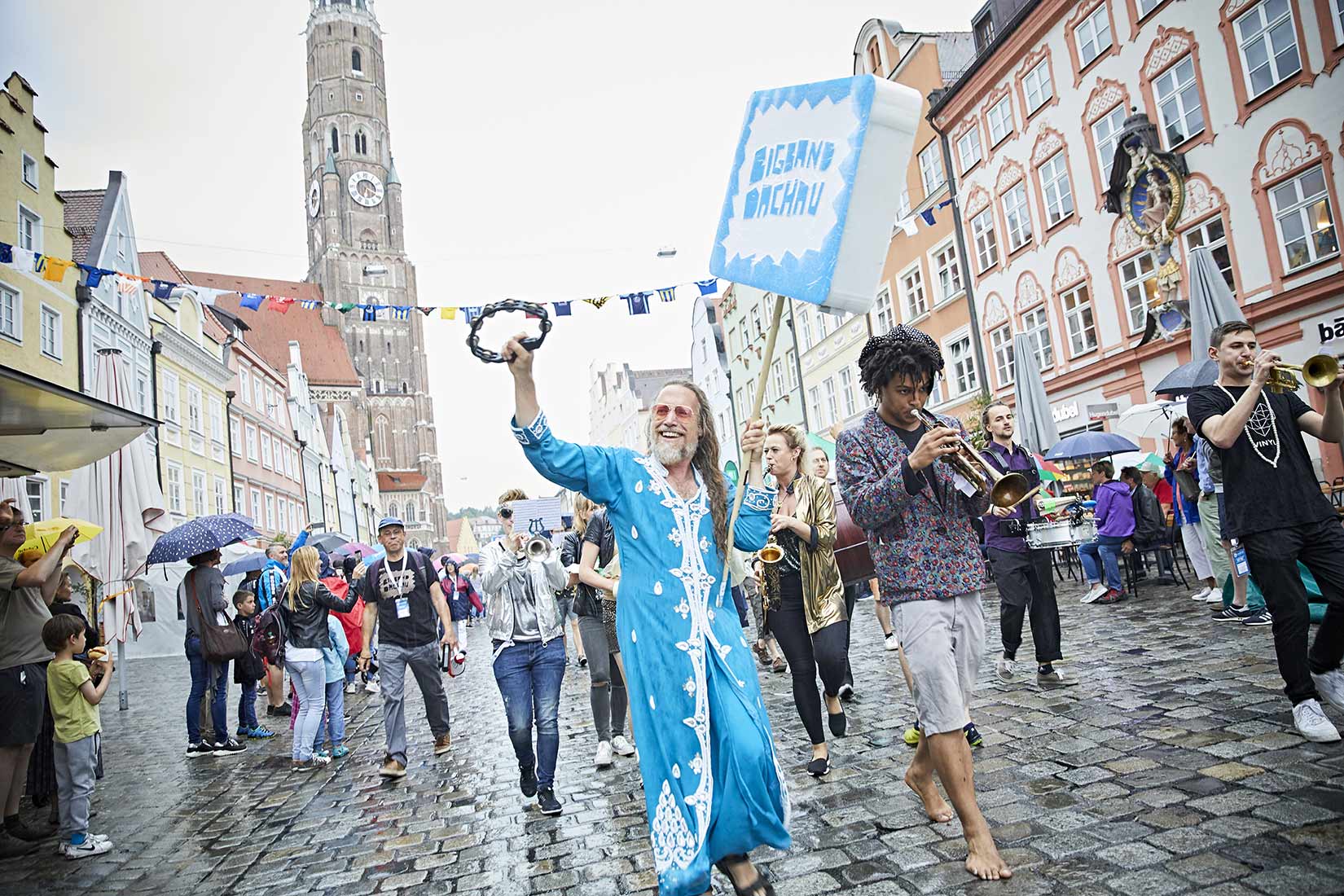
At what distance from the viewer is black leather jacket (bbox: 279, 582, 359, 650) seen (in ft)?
25.9

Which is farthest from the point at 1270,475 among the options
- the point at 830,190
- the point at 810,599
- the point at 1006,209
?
the point at 1006,209

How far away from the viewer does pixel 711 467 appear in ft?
11.9

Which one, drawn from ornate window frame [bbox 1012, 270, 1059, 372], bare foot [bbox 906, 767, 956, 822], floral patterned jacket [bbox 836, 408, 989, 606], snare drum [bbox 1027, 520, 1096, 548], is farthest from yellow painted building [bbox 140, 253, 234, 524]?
bare foot [bbox 906, 767, 956, 822]

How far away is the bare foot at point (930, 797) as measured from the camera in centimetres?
389

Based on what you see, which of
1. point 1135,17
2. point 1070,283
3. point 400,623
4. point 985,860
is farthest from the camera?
point 1070,283

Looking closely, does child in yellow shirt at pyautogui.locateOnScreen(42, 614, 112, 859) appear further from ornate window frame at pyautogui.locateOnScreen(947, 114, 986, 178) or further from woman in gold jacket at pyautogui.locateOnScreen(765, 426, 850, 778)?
ornate window frame at pyautogui.locateOnScreen(947, 114, 986, 178)

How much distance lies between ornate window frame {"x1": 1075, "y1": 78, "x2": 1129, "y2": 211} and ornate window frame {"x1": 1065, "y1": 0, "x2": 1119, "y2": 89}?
47cm

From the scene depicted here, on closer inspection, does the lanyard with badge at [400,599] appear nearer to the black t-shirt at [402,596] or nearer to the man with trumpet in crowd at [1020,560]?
the black t-shirt at [402,596]

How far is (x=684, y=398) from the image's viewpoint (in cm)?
362

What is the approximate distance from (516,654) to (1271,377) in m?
4.49

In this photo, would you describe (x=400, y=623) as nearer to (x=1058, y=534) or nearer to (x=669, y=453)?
(x=669, y=453)

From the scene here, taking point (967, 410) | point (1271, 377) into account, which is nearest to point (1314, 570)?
point (1271, 377)

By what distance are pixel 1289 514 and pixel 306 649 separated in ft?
24.2

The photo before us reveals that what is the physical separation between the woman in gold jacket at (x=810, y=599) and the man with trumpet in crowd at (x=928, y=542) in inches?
54.8
